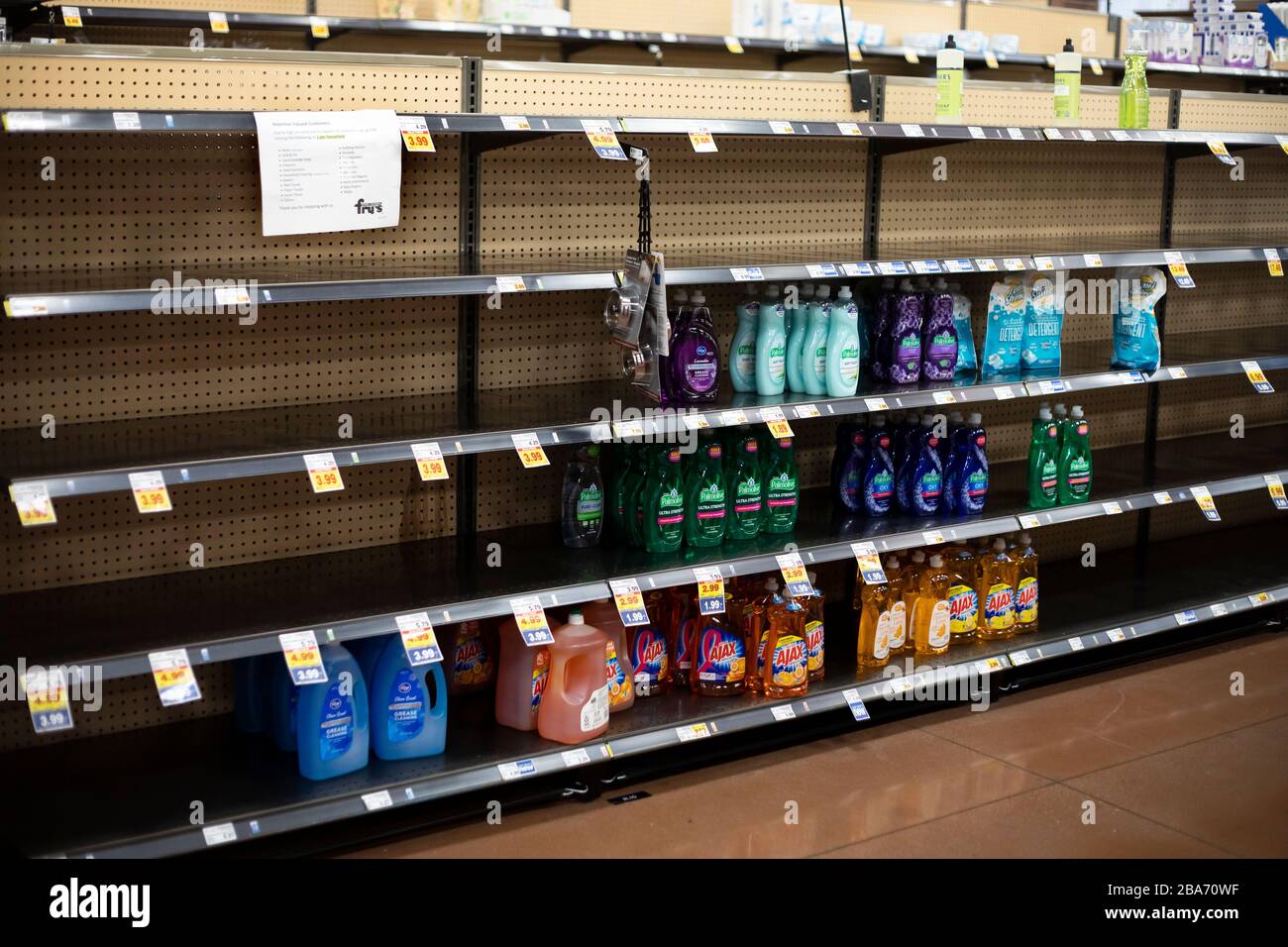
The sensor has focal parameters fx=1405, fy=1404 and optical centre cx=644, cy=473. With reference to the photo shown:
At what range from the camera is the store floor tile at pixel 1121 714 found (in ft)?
13.1

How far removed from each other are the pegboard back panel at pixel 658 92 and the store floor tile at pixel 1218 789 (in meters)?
2.05

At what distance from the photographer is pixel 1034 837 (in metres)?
3.46

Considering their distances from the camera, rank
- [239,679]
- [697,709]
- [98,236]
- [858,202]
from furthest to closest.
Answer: [858,202] → [697,709] → [239,679] → [98,236]

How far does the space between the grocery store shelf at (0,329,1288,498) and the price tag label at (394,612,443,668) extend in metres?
0.37

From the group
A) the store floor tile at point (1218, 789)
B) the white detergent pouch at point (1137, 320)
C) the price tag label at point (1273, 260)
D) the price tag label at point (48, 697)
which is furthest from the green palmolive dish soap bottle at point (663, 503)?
the price tag label at point (1273, 260)

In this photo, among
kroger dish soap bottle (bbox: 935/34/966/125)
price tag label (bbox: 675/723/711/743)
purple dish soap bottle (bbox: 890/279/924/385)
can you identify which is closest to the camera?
price tag label (bbox: 675/723/711/743)

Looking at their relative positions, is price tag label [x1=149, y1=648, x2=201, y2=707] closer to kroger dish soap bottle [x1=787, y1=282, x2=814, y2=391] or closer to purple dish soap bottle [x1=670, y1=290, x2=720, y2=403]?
purple dish soap bottle [x1=670, y1=290, x2=720, y2=403]

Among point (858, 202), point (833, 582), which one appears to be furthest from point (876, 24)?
point (833, 582)

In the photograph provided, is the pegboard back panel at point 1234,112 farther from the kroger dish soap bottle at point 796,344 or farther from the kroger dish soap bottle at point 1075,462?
the kroger dish soap bottle at point 796,344

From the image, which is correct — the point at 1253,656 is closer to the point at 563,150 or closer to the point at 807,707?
the point at 807,707

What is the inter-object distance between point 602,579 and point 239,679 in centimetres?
92

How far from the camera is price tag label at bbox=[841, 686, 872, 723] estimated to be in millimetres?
3893

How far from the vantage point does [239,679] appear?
3.45m

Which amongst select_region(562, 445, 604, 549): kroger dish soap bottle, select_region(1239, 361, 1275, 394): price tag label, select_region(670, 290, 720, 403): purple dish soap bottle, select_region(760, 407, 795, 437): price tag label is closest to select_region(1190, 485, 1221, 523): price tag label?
select_region(1239, 361, 1275, 394): price tag label
